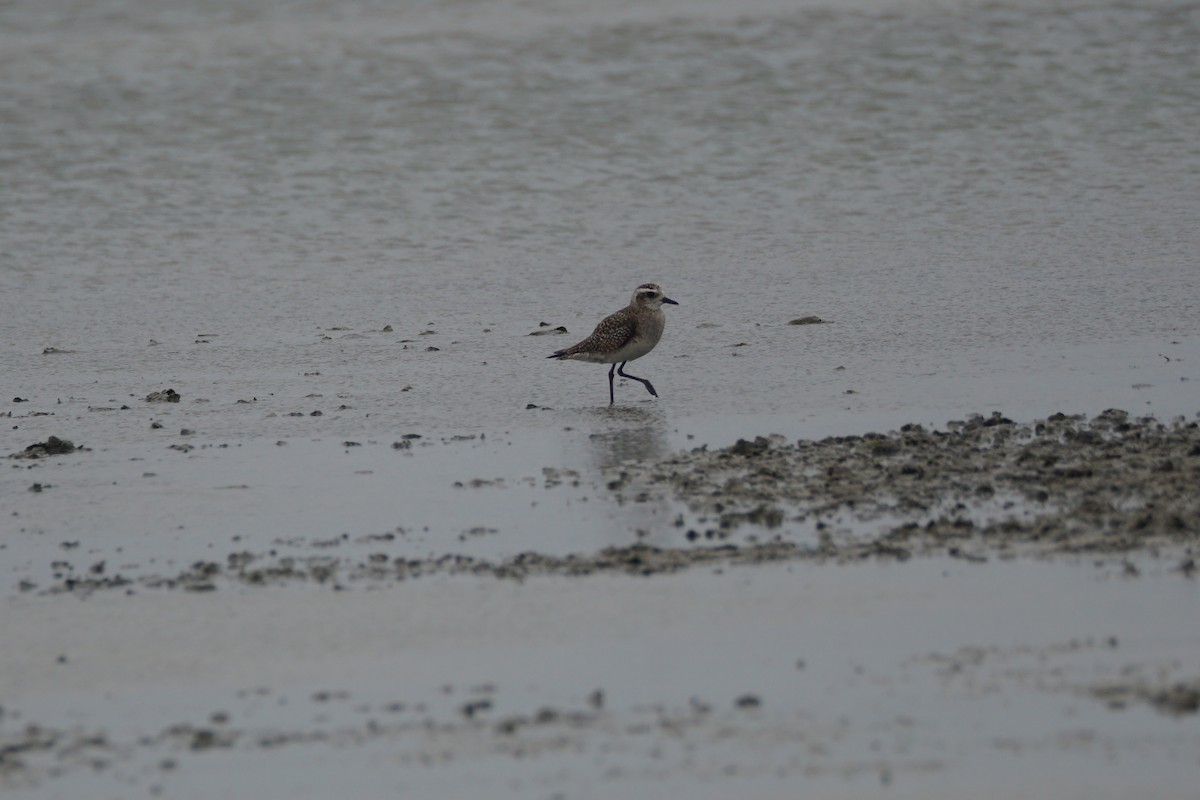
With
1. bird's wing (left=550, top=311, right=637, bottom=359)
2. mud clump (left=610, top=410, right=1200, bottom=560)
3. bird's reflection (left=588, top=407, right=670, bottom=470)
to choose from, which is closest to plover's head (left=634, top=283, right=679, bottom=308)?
bird's wing (left=550, top=311, right=637, bottom=359)

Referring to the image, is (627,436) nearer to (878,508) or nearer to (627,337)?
(627,337)

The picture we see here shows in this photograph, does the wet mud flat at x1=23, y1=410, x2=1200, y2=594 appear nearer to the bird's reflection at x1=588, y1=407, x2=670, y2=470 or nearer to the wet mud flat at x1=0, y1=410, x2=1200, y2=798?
the wet mud flat at x1=0, y1=410, x2=1200, y2=798

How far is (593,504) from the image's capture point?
319 inches

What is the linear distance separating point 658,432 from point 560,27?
19352 millimetres

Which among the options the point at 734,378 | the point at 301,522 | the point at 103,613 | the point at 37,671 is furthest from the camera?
the point at 734,378

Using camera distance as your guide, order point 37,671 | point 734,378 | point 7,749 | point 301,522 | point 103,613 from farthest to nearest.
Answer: point 734,378 < point 301,522 < point 103,613 < point 37,671 < point 7,749

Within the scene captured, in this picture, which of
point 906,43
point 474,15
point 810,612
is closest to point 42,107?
→ point 474,15

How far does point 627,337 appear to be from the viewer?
10961mm

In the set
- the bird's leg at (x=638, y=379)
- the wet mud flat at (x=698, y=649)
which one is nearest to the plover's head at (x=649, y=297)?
the bird's leg at (x=638, y=379)

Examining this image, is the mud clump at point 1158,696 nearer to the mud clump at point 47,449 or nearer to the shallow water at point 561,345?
the shallow water at point 561,345

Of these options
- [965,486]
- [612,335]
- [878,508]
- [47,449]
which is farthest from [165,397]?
[965,486]

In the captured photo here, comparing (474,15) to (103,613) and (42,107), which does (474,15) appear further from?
(103,613)

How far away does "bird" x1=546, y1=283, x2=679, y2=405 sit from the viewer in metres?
11.0

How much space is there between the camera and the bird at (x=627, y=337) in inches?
431
